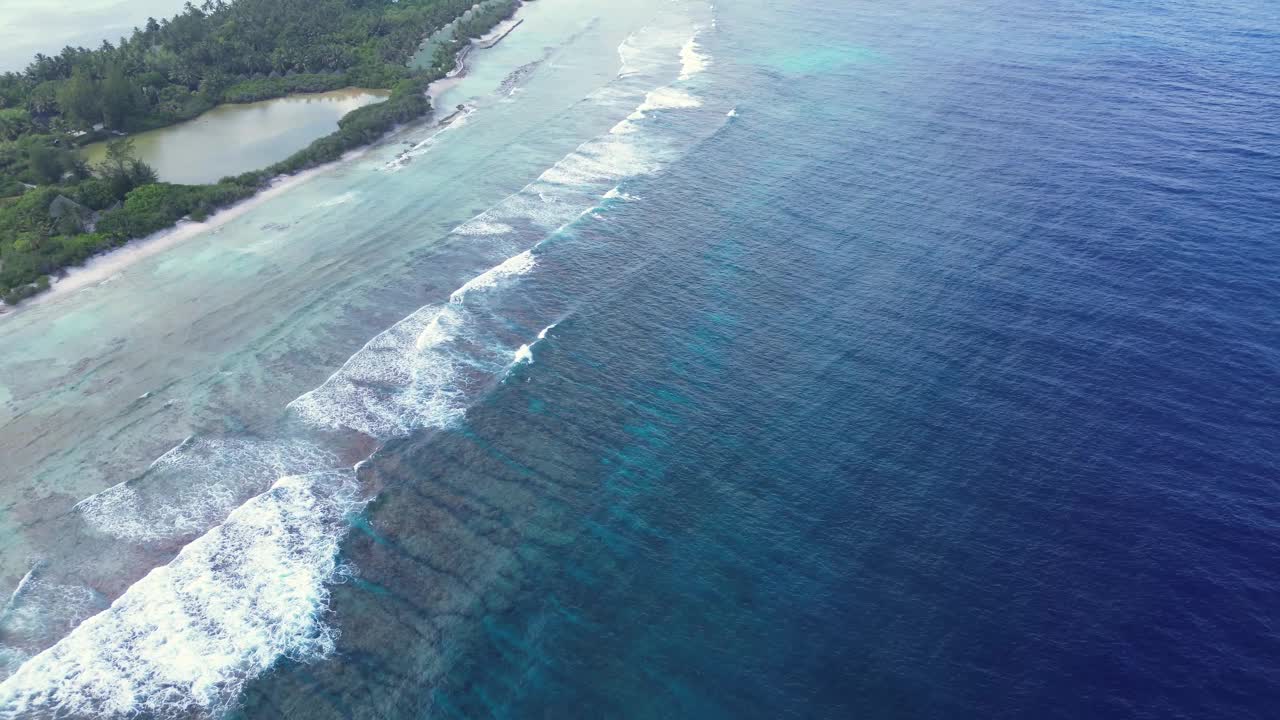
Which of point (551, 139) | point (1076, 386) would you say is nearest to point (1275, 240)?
point (1076, 386)

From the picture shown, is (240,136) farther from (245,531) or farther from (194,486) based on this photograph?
(245,531)

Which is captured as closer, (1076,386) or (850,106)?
(1076,386)

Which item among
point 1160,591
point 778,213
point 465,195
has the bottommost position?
point 1160,591

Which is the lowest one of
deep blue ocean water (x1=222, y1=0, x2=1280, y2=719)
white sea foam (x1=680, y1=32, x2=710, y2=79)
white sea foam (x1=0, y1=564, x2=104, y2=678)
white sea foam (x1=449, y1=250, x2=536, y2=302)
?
deep blue ocean water (x1=222, y1=0, x2=1280, y2=719)

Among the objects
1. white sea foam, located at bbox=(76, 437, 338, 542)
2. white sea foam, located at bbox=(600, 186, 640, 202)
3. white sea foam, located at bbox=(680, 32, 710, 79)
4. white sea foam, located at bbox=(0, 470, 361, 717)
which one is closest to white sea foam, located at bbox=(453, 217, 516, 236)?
white sea foam, located at bbox=(600, 186, 640, 202)

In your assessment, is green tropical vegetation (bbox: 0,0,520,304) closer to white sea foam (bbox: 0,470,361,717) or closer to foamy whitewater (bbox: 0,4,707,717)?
foamy whitewater (bbox: 0,4,707,717)

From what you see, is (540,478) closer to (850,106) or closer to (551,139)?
(551,139)
